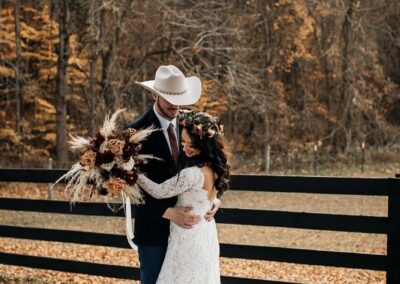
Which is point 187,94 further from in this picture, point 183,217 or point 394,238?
point 394,238

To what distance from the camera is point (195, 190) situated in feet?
16.1

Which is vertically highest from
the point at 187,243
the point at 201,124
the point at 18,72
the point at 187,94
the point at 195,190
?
the point at 18,72

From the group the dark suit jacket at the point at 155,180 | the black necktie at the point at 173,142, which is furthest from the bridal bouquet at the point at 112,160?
the black necktie at the point at 173,142

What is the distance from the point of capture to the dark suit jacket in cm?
502

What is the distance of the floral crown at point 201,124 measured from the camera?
15.7ft

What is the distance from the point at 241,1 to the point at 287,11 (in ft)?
6.62

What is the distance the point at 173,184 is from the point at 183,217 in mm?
258

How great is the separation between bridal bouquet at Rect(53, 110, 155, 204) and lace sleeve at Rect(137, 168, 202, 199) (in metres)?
0.08

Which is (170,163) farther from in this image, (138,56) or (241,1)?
(241,1)

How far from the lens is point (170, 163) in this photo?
16.6 ft

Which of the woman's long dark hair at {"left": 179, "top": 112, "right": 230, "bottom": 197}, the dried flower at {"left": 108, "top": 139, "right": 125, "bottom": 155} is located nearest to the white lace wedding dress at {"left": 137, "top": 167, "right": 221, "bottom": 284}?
the woman's long dark hair at {"left": 179, "top": 112, "right": 230, "bottom": 197}

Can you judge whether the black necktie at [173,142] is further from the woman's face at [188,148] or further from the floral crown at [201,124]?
the woman's face at [188,148]

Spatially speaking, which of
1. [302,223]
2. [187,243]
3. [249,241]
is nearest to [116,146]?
[187,243]

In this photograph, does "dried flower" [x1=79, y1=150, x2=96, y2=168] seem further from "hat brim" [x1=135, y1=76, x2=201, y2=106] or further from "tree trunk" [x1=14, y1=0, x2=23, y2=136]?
"tree trunk" [x1=14, y1=0, x2=23, y2=136]
